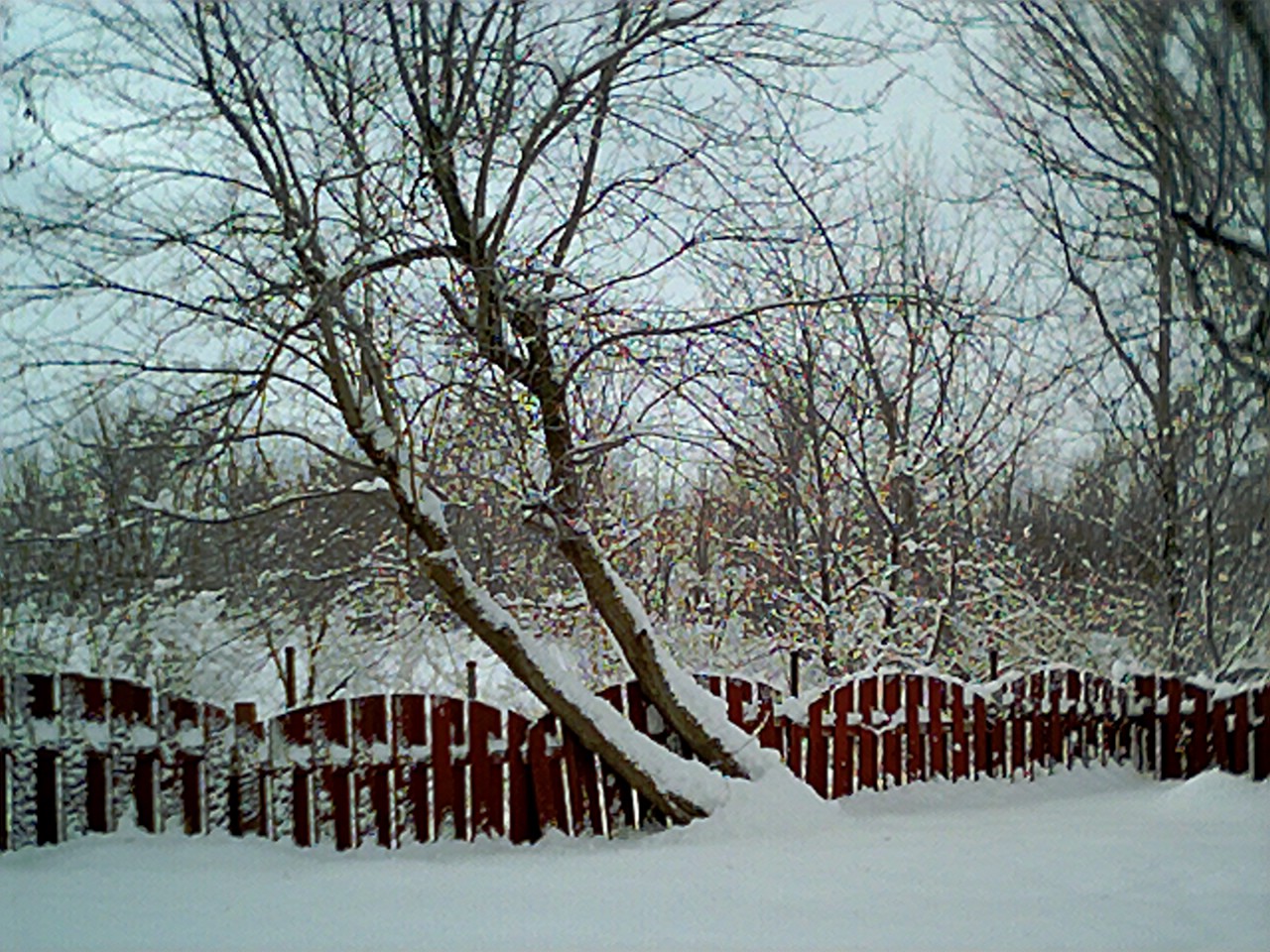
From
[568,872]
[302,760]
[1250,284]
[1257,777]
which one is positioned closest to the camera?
[568,872]

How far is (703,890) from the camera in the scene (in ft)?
5.83

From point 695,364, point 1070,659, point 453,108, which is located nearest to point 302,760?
point 695,364

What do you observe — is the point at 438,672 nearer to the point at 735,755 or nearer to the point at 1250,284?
the point at 735,755

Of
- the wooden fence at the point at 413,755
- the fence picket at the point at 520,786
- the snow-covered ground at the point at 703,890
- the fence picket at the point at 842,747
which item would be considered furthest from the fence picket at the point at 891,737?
the fence picket at the point at 520,786

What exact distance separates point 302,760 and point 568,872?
0.60 m

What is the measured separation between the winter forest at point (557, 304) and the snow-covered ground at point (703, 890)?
1.15 feet

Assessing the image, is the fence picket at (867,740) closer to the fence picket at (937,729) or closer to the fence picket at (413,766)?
the fence picket at (937,729)

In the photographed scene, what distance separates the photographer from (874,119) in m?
2.43

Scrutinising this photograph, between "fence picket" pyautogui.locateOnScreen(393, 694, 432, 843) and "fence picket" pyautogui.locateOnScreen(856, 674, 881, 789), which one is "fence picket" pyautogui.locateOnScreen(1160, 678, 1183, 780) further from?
"fence picket" pyautogui.locateOnScreen(393, 694, 432, 843)

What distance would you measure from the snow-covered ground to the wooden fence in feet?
0.21

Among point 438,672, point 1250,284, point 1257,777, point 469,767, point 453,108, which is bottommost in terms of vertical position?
point 1257,777

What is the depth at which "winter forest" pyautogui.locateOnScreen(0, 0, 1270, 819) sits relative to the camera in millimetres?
2025

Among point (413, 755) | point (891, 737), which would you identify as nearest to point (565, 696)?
point (413, 755)

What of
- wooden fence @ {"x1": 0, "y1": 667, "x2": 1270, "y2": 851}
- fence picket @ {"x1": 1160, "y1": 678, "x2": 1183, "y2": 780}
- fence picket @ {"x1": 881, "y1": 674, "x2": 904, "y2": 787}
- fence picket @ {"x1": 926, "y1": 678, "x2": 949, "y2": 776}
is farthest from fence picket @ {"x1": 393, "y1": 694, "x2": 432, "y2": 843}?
fence picket @ {"x1": 1160, "y1": 678, "x2": 1183, "y2": 780}
